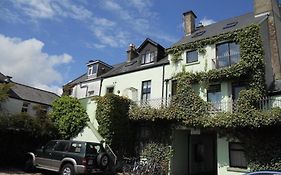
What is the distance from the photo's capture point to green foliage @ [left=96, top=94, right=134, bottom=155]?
64.0ft

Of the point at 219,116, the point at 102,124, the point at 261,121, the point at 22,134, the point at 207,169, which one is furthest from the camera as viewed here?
the point at 207,169

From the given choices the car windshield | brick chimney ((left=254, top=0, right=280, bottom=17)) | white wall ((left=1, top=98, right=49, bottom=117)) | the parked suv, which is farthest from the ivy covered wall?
white wall ((left=1, top=98, right=49, bottom=117))

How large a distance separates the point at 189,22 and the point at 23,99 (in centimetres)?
2023

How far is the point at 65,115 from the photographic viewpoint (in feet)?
67.4

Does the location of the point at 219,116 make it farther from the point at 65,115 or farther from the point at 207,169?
the point at 65,115

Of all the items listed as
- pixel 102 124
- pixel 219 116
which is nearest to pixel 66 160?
pixel 102 124

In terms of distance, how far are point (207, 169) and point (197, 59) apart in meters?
9.47

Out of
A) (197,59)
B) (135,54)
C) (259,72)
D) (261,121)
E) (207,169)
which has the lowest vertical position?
(207,169)

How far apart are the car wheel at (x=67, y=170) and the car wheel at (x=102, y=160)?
1.39 m

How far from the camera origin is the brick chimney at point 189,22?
2522cm

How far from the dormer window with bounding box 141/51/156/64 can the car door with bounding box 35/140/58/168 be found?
12.2 meters

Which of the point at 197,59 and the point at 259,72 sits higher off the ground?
the point at 197,59

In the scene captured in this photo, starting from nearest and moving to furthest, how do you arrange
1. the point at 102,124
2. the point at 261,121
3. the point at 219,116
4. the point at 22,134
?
the point at 261,121 → the point at 219,116 → the point at 22,134 → the point at 102,124

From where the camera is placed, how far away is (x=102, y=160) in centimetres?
1422
